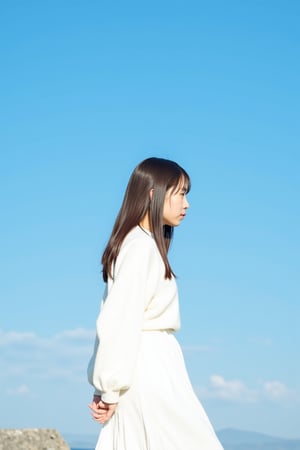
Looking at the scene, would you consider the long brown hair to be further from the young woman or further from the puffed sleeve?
the puffed sleeve

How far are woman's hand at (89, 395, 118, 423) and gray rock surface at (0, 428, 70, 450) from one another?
15.8 feet

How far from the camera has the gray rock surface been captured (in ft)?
29.8

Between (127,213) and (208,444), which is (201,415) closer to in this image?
(208,444)

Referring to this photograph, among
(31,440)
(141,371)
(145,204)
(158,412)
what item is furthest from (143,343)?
(31,440)

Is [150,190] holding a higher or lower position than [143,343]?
higher

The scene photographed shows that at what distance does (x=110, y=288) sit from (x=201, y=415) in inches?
29.2

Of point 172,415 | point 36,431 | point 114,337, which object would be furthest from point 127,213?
point 36,431

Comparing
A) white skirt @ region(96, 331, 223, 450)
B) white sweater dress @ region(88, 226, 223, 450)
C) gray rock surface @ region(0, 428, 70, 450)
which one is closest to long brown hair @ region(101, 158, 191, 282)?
white sweater dress @ region(88, 226, 223, 450)

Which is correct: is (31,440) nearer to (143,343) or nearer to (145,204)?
(143,343)

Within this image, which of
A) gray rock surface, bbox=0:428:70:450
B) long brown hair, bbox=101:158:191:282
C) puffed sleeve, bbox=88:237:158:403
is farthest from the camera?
gray rock surface, bbox=0:428:70:450

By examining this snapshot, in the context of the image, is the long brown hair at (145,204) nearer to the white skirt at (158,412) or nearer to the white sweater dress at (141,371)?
the white sweater dress at (141,371)

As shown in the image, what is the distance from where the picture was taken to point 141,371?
444 centimetres

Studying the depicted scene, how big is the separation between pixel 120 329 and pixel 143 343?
180 millimetres

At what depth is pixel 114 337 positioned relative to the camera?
4379mm
